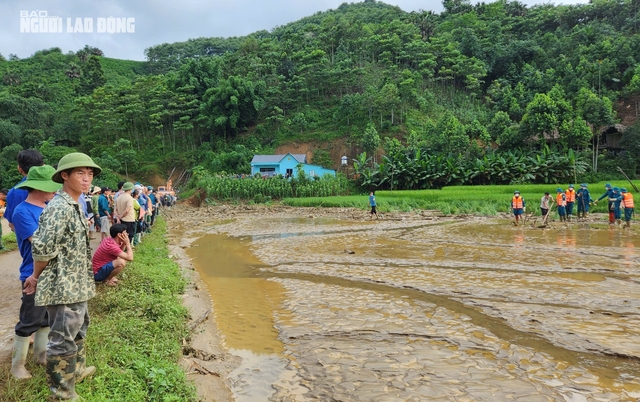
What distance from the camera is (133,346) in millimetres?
4406

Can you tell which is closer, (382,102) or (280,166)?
(280,166)

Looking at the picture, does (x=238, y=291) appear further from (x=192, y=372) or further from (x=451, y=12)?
(x=451, y=12)

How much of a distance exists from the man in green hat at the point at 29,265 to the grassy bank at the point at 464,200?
21.2 meters

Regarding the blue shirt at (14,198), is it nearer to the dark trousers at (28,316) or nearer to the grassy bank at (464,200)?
the dark trousers at (28,316)

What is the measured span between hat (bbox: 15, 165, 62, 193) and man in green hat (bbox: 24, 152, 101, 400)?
54 cm

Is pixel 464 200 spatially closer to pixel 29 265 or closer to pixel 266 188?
pixel 266 188

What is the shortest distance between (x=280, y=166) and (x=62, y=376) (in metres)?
38.5

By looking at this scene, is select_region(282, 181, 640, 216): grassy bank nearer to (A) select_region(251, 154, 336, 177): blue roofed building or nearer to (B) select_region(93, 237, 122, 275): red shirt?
(A) select_region(251, 154, 336, 177): blue roofed building

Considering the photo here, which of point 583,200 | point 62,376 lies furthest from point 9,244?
point 583,200

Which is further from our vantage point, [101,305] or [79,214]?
[101,305]

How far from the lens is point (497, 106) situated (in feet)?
151

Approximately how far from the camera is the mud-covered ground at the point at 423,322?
4.13 metres

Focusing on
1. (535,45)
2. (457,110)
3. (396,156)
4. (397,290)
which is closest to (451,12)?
(535,45)

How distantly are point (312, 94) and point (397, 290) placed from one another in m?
48.3
